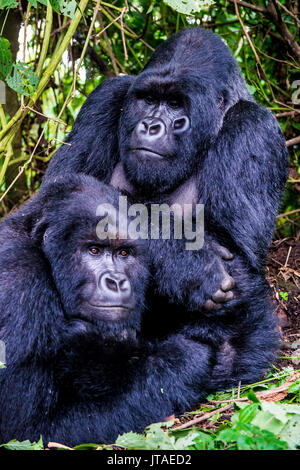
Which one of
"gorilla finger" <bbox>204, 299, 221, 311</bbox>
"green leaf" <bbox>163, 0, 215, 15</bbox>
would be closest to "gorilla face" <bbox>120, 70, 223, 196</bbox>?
"green leaf" <bbox>163, 0, 215, 15</bbox>

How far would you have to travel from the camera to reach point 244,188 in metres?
4.01

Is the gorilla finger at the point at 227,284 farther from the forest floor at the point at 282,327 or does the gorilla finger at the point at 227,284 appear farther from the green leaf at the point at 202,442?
the green leaf at the point at 202,442

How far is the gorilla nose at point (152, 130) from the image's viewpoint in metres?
4.01

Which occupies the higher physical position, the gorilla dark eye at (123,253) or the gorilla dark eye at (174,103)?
the gorilla dark eye at (174,103)

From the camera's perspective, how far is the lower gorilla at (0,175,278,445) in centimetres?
309

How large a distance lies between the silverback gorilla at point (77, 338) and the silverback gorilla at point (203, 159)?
42 centimetres

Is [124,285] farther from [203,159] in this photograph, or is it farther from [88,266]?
[203,159]

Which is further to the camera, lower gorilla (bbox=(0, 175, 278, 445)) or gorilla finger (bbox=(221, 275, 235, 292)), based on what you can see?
Result: gorilla finger (bbox=(221, 275, 235, 292))

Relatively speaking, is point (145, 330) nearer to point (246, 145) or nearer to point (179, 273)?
point (179, 273)

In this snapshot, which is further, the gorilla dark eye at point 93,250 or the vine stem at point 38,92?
the vine stem at point 38,92

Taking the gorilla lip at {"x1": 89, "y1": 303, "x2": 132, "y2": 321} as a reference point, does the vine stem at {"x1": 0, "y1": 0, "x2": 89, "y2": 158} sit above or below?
above

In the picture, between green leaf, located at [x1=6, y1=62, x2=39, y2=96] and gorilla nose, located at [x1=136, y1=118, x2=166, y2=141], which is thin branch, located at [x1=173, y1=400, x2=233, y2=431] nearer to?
gorilla nose, located at [x1=136, y1=118, x2=166, y2=141]

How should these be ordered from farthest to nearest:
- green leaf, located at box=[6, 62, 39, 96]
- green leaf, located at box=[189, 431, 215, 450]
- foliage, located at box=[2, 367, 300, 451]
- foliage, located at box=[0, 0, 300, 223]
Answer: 1. foliage, located at box=[0, 0, 300, 223]
2. green leaf, located at box=[6, 62, 39, 96]
3. green leaf, located at box=[189, 431, 215, 450]
4. foliage, located at box=[2, 367, 300, 451]

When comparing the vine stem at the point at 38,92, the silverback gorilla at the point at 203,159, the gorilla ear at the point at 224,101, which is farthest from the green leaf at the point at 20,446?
the gorilla ear at the point at 224,101
